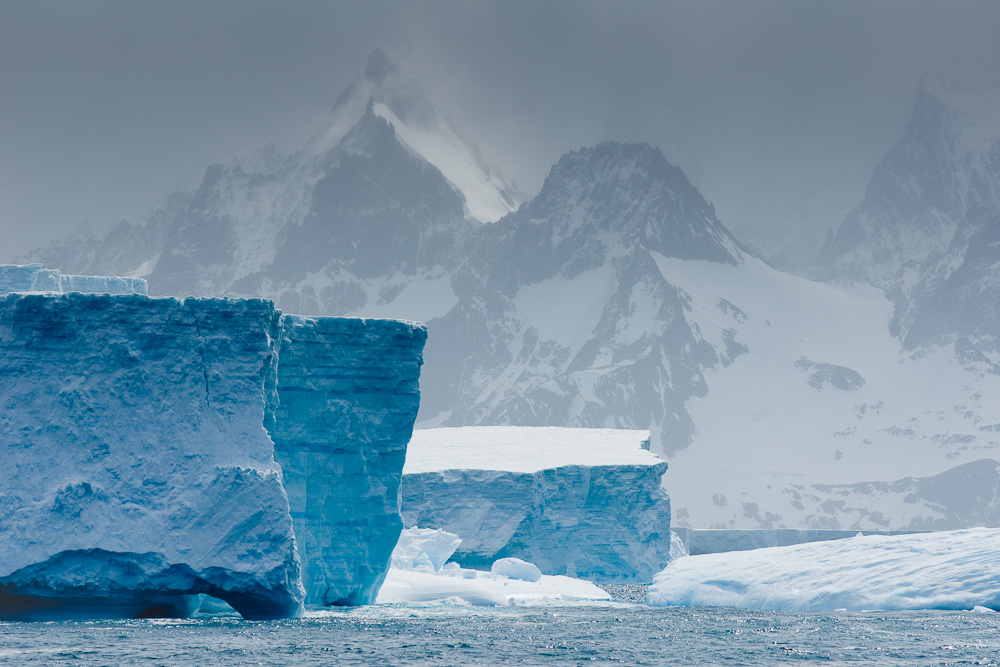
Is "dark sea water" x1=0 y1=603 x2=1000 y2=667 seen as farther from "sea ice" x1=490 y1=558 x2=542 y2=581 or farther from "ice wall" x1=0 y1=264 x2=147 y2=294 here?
"ice wall" x1=0 y1=264 x2=147 y2=294

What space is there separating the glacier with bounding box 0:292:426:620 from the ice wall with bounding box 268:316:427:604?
7.99ft

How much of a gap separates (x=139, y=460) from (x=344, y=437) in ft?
17.5

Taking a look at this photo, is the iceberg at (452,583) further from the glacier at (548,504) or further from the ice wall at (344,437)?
the glacier at (548,504)

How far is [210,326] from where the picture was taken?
22453 millimetres

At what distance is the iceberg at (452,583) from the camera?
29703 millimetres

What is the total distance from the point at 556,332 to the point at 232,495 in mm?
173135

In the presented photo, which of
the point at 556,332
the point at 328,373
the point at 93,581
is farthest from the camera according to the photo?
the point at 556,332

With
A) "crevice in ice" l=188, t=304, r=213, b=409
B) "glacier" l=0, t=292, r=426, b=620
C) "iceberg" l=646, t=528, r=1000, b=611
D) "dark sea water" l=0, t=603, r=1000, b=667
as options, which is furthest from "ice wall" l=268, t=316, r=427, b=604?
"iceberg" l=646, t=528, r=1000, b=611

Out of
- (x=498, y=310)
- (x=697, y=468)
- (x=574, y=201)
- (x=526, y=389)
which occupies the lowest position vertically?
(x=697, y=468)

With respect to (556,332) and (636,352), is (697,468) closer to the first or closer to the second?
(636,352)

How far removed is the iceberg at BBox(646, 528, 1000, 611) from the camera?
2425 cm

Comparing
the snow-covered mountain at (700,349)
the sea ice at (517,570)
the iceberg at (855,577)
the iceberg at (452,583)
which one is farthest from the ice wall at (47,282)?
the snow-covered mountain at (700,349)

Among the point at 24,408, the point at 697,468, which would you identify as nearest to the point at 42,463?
the point at 24,408

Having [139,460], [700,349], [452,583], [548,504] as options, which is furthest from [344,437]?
[700,349]
